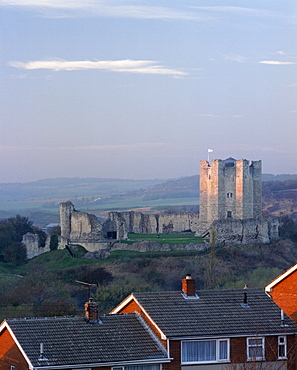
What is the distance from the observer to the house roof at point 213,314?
2111cm

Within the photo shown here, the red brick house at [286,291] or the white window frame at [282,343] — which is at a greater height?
the red brick house at [286,291]

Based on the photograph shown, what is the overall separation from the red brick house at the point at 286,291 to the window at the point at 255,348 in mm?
1860

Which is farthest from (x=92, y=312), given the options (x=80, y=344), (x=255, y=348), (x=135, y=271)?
(x=135, y=271)

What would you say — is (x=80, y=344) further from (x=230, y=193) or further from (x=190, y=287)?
(x=230, y=193)

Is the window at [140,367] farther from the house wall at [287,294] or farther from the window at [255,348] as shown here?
the house wall at [287,294]

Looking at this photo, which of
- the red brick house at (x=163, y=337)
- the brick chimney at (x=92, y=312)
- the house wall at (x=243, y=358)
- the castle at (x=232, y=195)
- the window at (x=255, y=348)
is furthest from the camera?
the castle at (x=232, y=195)

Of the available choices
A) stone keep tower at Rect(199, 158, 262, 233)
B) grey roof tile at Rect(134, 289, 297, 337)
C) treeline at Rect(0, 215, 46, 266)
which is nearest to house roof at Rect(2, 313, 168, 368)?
grey roof tile at Rect(134, 289, 297, 337)

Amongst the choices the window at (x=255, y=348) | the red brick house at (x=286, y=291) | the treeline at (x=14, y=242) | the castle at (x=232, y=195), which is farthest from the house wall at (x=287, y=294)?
the castle at (x=232, y=195)

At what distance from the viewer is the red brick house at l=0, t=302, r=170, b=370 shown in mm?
19547

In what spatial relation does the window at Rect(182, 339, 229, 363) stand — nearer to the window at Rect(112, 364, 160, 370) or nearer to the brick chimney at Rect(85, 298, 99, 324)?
the window at Rect(112, 364, 160, 370)

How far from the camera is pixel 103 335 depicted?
68.1 ft

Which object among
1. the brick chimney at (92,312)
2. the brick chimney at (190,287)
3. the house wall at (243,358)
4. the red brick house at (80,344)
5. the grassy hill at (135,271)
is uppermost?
the brick chimney at (190,287)

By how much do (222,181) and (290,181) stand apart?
112461 millimetres

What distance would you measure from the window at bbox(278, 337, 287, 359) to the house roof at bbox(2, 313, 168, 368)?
316cm
